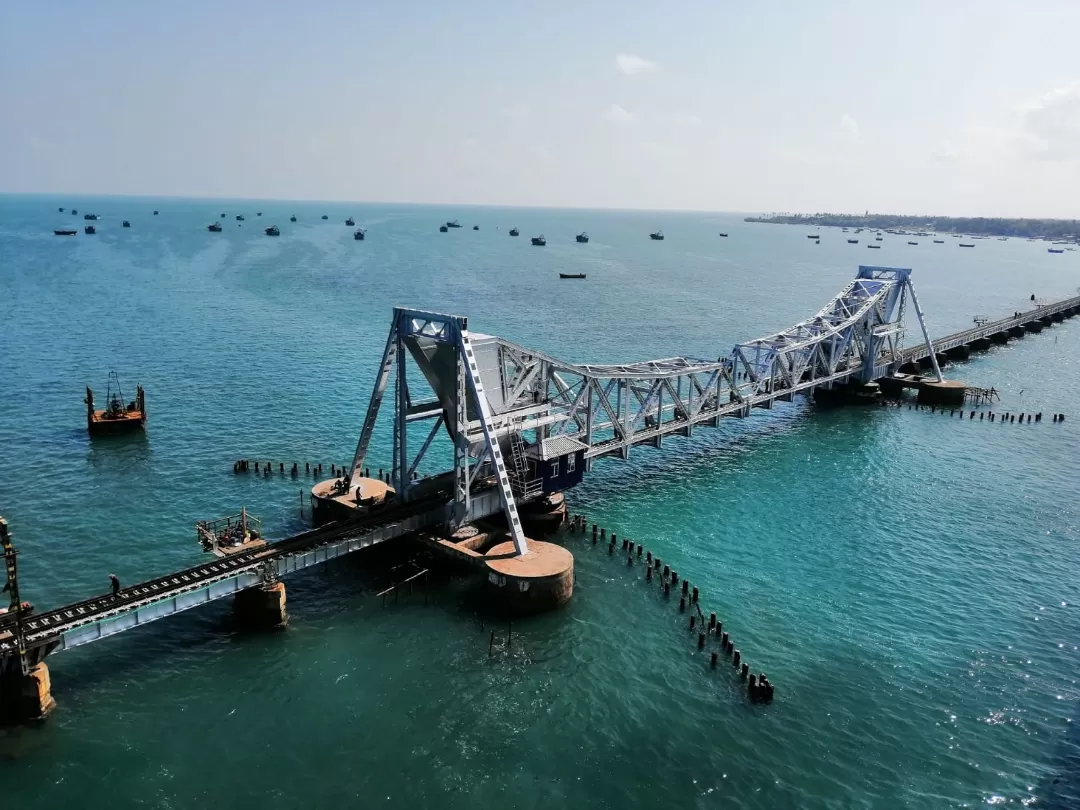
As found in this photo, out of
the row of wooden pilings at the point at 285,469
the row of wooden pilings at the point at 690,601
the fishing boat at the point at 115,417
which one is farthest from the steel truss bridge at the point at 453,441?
the fishing boat at the point at 115,417

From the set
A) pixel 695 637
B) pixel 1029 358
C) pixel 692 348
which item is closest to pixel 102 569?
pixel 695 637

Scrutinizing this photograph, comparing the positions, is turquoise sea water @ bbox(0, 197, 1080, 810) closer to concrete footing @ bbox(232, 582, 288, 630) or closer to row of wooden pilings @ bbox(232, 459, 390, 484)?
concrete footing @ bbox(232, 582, 288, 630)

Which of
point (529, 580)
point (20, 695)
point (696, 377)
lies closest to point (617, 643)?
point (529, 580)

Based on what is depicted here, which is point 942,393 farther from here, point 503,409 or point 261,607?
point 261,607

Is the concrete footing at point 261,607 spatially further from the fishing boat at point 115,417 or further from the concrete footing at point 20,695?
the fishing boat at point 115,417

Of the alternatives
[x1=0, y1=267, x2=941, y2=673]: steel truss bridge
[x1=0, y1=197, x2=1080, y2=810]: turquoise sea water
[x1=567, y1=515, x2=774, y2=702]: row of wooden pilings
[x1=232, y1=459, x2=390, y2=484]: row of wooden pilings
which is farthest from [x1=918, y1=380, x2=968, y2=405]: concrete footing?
[x1=232, y1=459, x2=390, y2=484]: row of wooden pilings

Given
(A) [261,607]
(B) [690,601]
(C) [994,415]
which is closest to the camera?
(A) [261,607]
